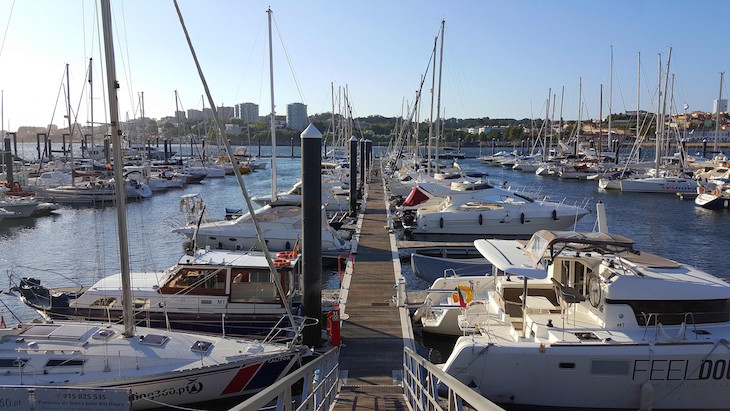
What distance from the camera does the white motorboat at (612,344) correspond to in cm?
1098

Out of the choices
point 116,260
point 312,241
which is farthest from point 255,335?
point 116,260

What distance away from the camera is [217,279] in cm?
1461

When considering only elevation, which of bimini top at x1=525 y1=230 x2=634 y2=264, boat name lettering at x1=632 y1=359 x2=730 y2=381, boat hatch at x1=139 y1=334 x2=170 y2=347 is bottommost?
boat name lettering at x1=632 y1=359 x2=730 y2=381

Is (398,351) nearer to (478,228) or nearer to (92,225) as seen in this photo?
(478,228)

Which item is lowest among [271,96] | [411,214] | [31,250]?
[31,250]

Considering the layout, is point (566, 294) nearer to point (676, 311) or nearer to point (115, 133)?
point (676, 311)

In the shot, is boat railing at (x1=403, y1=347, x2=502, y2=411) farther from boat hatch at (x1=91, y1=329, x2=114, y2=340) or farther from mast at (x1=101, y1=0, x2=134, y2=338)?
boat hatch at (x1=91, y1=329, x2=114, y2=340)

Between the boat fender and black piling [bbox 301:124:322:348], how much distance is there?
22.3 feet

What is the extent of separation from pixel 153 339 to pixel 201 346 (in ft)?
3.18

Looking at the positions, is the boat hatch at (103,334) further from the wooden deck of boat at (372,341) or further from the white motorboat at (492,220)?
the white motorboat at (492,220)

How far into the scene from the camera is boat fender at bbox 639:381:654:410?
1098cm

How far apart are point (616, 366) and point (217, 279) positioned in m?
9.59

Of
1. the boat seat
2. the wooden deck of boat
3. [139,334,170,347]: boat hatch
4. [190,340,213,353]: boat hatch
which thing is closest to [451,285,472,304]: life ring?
the wooden deck of boat

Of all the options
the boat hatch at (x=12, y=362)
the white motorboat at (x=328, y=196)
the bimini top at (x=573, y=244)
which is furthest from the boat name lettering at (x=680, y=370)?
the white motorboat at (x=328, y=196)
